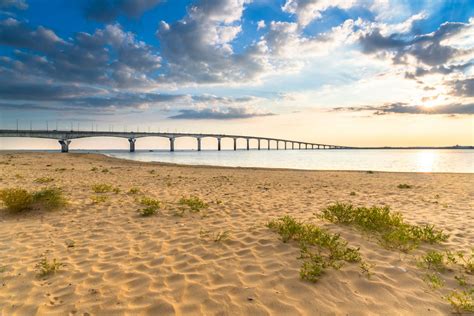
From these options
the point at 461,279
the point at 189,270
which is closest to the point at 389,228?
the point at 461,279

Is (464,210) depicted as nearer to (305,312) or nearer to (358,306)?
(358,306)

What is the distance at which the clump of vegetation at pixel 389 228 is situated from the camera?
18.5 feet

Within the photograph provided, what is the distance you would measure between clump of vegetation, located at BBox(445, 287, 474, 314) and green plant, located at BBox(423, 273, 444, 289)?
0.62ft

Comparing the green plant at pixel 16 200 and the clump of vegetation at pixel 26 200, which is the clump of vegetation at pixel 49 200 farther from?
the green plant at pixel 16 200

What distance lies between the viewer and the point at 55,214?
840 cm

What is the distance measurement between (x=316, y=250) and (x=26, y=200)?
29.0 feet

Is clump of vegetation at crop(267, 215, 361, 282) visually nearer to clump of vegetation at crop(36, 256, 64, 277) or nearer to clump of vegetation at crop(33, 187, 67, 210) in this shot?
clump of vegetation at crop(36, 256, 64, 277)

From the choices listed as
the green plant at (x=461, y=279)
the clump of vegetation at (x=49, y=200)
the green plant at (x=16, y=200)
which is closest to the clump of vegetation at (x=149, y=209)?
the clump of vegetation at (x=49, y=200)

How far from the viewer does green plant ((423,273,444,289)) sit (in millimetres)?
4059

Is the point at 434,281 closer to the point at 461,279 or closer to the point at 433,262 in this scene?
the point at 461,279

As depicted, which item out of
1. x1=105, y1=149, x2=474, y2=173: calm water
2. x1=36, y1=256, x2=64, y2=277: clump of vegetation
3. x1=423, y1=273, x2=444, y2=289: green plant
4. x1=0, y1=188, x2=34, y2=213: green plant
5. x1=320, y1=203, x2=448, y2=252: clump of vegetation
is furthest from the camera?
x1=105, y1=149, x2=474, y2=173: calm water

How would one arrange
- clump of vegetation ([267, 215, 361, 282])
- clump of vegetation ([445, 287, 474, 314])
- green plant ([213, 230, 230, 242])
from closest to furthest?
clump of vegetation ([445, 287, 474, 314]), clump of vegetation ([267, 215, 361, 282]), green plant ([213, 230, 230, 242])

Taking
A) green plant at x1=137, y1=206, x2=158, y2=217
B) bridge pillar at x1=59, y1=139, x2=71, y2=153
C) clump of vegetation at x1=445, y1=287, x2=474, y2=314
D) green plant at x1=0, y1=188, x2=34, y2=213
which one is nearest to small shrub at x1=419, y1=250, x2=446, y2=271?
clump of vegetation at x1=445, y1=287, x2=474, y2=314

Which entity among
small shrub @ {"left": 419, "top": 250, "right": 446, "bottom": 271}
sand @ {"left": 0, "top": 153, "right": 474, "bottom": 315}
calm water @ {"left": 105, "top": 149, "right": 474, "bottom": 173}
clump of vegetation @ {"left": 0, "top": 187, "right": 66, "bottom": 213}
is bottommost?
calm water @ {"left": 105, "top": 149, "right": 474, "bottom": 173}
